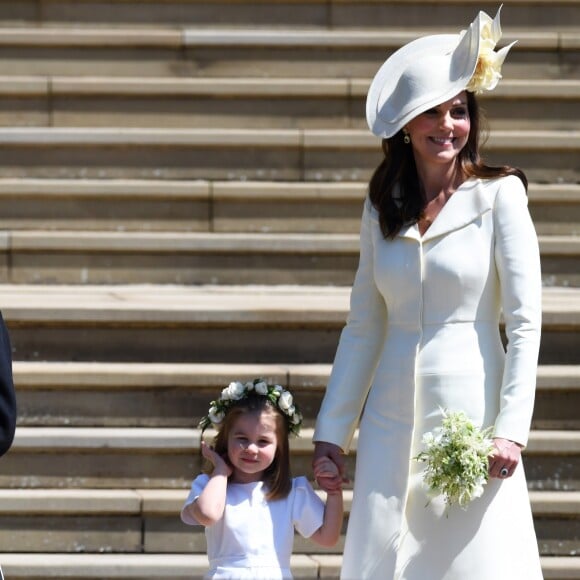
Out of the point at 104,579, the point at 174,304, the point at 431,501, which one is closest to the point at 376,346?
the point at 431,501

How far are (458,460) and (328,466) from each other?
49 centimetres

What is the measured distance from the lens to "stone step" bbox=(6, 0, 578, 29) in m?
8.30

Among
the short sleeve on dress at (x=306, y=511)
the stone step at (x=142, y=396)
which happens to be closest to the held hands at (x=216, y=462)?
the short sleeve on dress at (x=306, y=511)

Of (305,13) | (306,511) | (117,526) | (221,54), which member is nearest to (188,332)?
(117,526)

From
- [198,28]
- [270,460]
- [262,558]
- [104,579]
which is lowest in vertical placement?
[104,579]

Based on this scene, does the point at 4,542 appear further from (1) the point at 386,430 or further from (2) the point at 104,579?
(1) the point at 386,430

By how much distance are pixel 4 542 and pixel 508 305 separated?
269 cm

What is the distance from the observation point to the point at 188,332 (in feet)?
20.8

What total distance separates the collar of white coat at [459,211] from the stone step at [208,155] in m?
3.57

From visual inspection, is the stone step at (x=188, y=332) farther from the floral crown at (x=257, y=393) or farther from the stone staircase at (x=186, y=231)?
the floral crown at (x=257, y=393)

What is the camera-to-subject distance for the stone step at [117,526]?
5793 mm

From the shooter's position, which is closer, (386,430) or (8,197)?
(386,430)

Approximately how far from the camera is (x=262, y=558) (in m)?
4.29

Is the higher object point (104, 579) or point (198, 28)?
point (198, 28)
